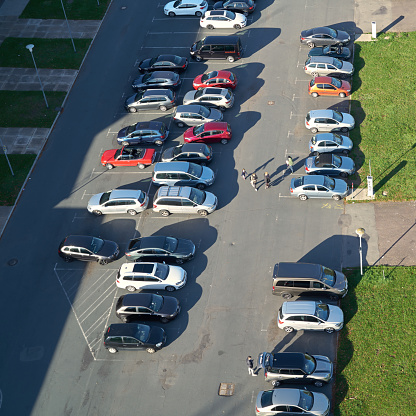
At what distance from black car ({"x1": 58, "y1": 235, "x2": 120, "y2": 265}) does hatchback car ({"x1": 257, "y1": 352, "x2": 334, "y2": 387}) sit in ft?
45.4

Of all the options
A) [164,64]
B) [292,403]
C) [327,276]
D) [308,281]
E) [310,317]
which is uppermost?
[164,64]

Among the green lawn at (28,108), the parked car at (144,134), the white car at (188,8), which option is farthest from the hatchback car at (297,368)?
the white car at (188,8)

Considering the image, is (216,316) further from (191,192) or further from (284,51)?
(284,51)

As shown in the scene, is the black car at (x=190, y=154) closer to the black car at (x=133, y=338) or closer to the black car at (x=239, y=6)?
the black car at (x=133, y=338)

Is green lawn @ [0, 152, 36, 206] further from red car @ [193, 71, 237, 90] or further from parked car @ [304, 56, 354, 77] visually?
parked car @ [304, 56, 354, 77]

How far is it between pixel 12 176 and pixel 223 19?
26723mm

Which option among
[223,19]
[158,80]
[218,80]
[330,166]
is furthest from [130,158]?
[223,19]

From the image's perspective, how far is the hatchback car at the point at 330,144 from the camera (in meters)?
48.5

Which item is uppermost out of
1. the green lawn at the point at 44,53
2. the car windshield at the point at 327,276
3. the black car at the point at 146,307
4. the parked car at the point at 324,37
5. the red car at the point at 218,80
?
the green lawn at the point at 44,53

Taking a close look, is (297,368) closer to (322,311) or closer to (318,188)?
(322,311)

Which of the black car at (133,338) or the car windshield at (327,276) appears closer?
the black car at (133,338)

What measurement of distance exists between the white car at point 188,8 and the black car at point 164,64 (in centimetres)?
873

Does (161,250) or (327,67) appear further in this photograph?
(327,67)

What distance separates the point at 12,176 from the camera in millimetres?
51031
